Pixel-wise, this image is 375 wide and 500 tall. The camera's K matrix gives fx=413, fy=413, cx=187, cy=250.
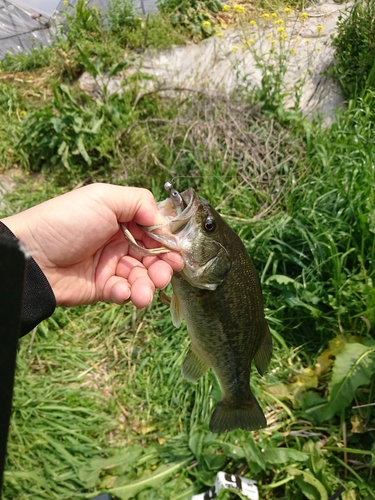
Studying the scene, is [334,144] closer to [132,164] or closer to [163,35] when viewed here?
[132,164]

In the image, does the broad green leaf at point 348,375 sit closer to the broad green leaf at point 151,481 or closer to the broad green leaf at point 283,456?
the broad green leaf at point 283,456

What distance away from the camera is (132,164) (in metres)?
4.56

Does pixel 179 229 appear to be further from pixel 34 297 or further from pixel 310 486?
pixel 310 486

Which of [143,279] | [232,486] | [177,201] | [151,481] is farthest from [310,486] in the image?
[177,201]

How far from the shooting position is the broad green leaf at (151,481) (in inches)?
96.7

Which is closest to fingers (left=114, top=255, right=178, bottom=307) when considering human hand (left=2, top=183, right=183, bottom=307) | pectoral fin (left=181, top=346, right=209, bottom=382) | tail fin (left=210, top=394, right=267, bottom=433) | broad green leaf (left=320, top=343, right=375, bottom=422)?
human hand (left=2, top=183, right=183, bottom=307)

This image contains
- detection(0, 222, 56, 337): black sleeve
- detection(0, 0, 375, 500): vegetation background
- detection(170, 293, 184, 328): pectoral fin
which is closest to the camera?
detection(0, 222, 56, 337): black sleeve

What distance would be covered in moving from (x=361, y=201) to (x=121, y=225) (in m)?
2.00

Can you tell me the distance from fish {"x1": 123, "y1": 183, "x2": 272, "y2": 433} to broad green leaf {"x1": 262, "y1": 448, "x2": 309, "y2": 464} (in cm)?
59

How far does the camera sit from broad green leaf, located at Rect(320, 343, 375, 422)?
2.45 metres

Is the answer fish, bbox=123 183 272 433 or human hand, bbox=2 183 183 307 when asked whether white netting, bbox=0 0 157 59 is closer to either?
human hand, bbox=2 183 183 307

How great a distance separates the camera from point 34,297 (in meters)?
1.61

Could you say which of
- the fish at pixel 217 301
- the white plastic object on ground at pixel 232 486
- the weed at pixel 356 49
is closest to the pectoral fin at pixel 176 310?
the fish at pixel 217 301

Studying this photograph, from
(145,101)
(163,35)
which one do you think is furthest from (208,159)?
(163,35)
